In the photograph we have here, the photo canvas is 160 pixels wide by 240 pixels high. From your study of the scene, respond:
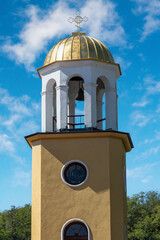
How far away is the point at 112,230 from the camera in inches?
639

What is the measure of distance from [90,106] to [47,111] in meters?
2.01

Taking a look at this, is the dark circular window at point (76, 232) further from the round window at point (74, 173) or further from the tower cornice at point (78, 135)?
the tower cornice at point (78, 135)

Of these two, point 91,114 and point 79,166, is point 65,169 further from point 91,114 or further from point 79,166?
point 91,114

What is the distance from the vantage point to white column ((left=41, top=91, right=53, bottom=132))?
1841 centimetres


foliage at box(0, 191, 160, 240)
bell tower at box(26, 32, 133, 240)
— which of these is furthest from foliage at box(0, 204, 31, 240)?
bell tower at box(26, 32, 133, 240)

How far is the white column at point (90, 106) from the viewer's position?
693 inches

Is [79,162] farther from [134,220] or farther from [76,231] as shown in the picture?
[134,220]

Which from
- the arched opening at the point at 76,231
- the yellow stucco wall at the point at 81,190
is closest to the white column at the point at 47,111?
the yellow stucco wall at the point at 81,190

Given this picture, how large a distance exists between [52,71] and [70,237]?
7.00 m

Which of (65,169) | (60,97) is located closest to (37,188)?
(65,169)

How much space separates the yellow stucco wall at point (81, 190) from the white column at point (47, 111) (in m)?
1.20

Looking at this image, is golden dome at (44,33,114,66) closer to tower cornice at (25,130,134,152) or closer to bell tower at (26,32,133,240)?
bell tower at (26,32,133,240)

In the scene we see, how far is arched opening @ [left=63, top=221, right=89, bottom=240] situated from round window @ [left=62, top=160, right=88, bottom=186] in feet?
5.11

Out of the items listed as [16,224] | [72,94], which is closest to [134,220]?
[16,224]
